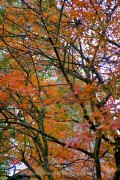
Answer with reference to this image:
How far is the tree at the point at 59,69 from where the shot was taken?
434 centimetres

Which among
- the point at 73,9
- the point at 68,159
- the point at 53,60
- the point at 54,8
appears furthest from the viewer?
the point at 68,159

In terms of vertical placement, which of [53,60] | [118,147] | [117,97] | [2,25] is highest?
[2,25]

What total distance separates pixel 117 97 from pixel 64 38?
60.9 inches

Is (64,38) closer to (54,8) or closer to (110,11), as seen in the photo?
(54,8)

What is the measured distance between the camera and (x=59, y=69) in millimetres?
5629

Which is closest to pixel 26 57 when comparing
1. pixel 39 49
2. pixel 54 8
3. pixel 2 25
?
pixel 39 49

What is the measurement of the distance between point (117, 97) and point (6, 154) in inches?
149

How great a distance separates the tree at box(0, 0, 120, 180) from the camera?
14.2 feet

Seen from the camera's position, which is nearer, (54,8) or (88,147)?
(54,8)

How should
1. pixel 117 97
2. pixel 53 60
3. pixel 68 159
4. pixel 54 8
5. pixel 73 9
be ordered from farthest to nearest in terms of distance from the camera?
pixel 68 159 < pixel 53 60 < pixel 54 8 < pixel 73 9 < pixel 117 97

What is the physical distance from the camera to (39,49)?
5457 millimetres

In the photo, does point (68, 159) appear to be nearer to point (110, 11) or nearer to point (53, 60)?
point (53, 60)

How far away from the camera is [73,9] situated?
4.30 m

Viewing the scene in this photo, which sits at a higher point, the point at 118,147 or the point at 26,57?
the point at 26,57
